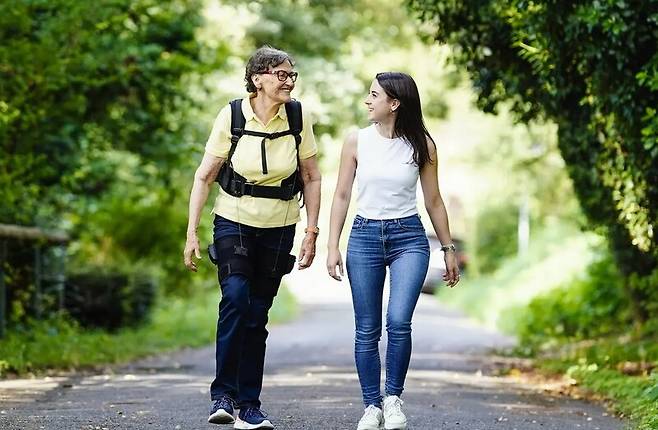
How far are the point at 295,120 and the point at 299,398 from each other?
8.99 feet

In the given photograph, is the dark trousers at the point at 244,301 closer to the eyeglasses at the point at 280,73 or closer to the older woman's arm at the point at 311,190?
the older woman's arm at the point at 311,190

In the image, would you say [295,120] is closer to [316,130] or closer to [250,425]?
[250,425]

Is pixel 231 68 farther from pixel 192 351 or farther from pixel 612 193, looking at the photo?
pixel 612 193

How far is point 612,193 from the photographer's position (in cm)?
1338

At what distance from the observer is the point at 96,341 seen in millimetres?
A: 15328

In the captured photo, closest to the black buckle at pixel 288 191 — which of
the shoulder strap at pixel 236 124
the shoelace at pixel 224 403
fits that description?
the shoulder strap at pixel 236 124

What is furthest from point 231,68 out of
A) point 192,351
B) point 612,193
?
point 612,193

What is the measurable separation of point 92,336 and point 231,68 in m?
5.51

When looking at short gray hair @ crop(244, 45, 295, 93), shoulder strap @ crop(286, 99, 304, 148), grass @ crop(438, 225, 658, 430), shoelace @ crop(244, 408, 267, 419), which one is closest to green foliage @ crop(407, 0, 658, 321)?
grass @ crop(438, 225, 658, 430)

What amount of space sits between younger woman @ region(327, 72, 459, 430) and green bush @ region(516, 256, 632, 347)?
11.3 metres

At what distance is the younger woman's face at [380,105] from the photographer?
23.2 ft

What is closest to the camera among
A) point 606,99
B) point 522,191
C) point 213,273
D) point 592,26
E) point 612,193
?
point 592,26

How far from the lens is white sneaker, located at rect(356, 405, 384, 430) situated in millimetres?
6816

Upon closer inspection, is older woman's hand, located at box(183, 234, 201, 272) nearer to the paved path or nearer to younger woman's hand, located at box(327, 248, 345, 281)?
younger woman's hand, located at box(327, 248, 345, 281)
